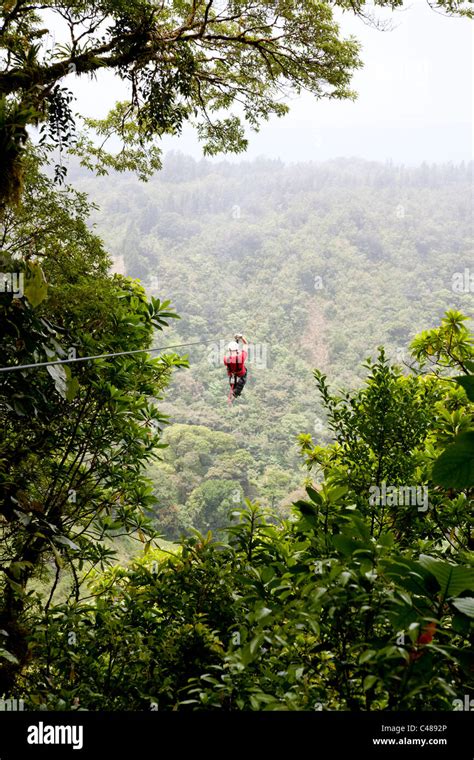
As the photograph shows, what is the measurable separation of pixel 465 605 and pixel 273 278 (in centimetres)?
4533

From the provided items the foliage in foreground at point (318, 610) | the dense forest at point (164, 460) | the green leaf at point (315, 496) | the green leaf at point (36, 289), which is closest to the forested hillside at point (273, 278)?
the dense forest at point (164, 460)

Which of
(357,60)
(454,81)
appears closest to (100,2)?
(357,60)

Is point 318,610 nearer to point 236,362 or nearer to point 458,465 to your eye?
point 458,465

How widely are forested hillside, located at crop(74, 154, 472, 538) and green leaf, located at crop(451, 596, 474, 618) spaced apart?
805 inches

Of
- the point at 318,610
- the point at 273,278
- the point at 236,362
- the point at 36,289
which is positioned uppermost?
the point at 273,278

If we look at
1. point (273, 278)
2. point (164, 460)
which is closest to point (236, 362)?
point (164, 460)

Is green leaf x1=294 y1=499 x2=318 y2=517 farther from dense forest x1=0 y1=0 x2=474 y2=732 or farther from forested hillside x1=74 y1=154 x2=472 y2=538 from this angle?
forested hillside x1=74 y1=154 x2=472 y2=538

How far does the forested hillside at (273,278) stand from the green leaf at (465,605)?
20454 millimetres

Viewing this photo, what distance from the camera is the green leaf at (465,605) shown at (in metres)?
0.66

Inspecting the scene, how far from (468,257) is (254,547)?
4815cm

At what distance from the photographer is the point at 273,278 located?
45.1 m

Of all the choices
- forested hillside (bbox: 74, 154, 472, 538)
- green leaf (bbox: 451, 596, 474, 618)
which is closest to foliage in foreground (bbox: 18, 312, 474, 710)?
green leaf (bbox: 451, 596, 474, 618)

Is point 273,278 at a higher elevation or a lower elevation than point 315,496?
higher

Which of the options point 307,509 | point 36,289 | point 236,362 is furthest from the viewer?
point 236,362
